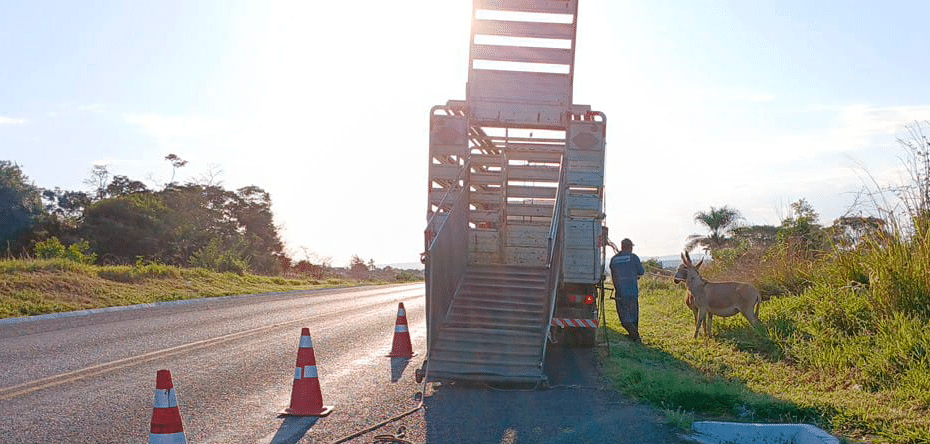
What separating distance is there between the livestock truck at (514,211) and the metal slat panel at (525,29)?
2cm

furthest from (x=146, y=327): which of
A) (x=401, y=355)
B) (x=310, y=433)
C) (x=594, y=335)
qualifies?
(x=310, y=433)

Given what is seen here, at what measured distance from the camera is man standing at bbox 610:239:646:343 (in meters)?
14.0

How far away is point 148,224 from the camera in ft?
137

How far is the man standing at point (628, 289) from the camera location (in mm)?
14031

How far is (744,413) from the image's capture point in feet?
24.8

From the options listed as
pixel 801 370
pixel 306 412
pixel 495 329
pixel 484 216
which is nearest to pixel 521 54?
pixel 484 216

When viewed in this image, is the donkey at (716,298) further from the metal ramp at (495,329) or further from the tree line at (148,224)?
the tree line at (148,224)

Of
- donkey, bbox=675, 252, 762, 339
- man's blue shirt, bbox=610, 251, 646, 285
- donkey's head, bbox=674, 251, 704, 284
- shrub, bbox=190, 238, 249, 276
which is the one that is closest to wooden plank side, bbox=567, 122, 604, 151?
man's blue shirt, bbox=610, 251, 646, 285

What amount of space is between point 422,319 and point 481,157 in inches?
268

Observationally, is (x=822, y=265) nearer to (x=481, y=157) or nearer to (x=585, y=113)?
(x=585, y=113)

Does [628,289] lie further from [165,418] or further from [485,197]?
[165,418]

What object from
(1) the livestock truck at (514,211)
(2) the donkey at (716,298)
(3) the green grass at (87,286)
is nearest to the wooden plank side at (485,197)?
(1) the livestock truck at (514,211)

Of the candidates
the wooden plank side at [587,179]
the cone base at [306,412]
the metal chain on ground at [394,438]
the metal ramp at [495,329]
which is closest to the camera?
the metal chain on ground at [394,438]

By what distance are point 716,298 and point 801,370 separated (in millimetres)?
3521
